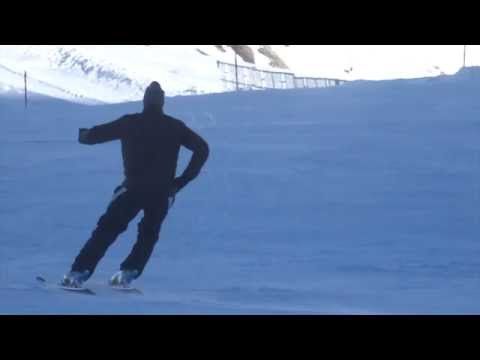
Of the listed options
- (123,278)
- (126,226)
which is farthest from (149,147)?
(123,278)

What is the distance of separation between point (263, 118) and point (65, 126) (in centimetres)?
168

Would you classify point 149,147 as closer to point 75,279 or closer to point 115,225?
point 115,225

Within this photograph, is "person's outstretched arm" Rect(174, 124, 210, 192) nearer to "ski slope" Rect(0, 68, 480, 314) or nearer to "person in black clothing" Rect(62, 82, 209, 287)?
"person in black clothing" Rect(62, 82, 209, 287)

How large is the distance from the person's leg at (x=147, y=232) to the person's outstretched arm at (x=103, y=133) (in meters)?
0.47

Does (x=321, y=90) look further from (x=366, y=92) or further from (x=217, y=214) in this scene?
(x=217, y=214)

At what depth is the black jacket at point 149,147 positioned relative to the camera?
6.29 metres

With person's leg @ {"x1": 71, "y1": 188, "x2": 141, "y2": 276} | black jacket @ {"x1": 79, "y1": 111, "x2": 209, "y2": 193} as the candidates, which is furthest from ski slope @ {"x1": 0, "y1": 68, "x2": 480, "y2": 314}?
black jacket @ {"x1": 79, "y1": 111, "x2": 209, "y2": 193}

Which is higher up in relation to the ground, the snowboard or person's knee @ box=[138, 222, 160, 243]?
person's knee @ box=[138, 222, 160, 243]

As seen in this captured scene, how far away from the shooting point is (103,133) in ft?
20.6

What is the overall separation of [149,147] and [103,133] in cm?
28

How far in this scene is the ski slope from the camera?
6297 mm

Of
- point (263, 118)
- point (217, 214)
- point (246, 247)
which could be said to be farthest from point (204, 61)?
point (246, 247)

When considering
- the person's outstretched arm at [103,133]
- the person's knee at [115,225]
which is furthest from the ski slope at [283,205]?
the person's outstretched arm at [103,133]

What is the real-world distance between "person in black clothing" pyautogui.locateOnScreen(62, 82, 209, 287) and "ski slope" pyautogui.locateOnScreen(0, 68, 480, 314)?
0.65ft
